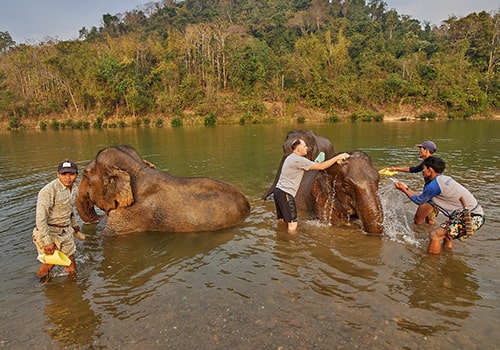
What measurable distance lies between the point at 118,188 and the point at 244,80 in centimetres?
4504

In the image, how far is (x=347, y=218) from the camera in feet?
20.5

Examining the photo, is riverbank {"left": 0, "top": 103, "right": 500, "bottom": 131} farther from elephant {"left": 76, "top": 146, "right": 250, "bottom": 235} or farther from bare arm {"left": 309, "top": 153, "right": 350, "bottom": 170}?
bare arm {"left": 309, "top": 153, "right": 350, "bottom": 170}

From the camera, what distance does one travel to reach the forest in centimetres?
4462

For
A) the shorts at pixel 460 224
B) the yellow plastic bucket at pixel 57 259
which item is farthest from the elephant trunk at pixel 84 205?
the shorts at pixel 460 224

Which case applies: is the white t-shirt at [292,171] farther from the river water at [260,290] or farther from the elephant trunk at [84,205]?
the elephant trunk at [84,205]

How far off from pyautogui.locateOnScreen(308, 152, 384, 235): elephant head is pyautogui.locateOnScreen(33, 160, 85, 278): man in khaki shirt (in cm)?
393

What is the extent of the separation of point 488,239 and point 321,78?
143 feet

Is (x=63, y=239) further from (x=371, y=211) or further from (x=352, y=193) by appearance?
(x=371, y=211)

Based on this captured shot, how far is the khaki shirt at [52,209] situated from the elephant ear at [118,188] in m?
1.37

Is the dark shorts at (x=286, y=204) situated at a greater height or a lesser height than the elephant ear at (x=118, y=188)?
lesser

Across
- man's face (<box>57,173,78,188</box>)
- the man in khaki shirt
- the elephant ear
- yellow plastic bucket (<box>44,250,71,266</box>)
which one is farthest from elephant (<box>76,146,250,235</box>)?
yellow plastic bucket (<box>44,250,71,266</box>)

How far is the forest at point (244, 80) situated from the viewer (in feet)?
146

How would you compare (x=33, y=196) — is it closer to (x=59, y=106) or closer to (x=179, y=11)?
(x=59, y=106)

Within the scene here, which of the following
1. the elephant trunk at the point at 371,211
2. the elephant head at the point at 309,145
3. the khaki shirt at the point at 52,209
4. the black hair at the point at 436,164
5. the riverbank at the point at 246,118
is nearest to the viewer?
the khaki shirt at the point at 52,209
